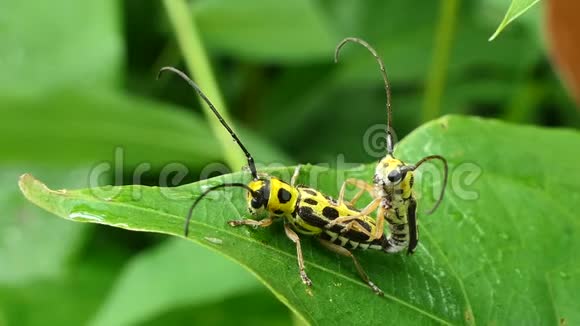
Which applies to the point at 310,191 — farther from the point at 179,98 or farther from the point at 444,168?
the point at 179,98

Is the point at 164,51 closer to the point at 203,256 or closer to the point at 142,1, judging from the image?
the point at 142,1

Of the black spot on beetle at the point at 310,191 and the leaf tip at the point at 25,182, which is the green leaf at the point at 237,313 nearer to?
the black spot on beetle at the point at 310,191

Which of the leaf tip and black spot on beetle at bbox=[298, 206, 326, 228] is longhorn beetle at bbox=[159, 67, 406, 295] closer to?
black spot on beetle at bbox=[298, 206, 326, 228]

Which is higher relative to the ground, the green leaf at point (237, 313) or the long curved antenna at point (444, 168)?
the long curved antenna at point (444, 168)

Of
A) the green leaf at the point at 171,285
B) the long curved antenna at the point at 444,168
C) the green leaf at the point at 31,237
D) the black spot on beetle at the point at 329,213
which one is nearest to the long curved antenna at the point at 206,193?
the black spot on beetle at the point at 329,213

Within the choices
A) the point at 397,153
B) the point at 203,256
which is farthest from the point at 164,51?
the point at 397,153

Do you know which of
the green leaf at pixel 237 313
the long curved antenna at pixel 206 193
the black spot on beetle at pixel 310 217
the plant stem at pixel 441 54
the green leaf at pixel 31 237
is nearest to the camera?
the long curved antenna at pixel 206 193
